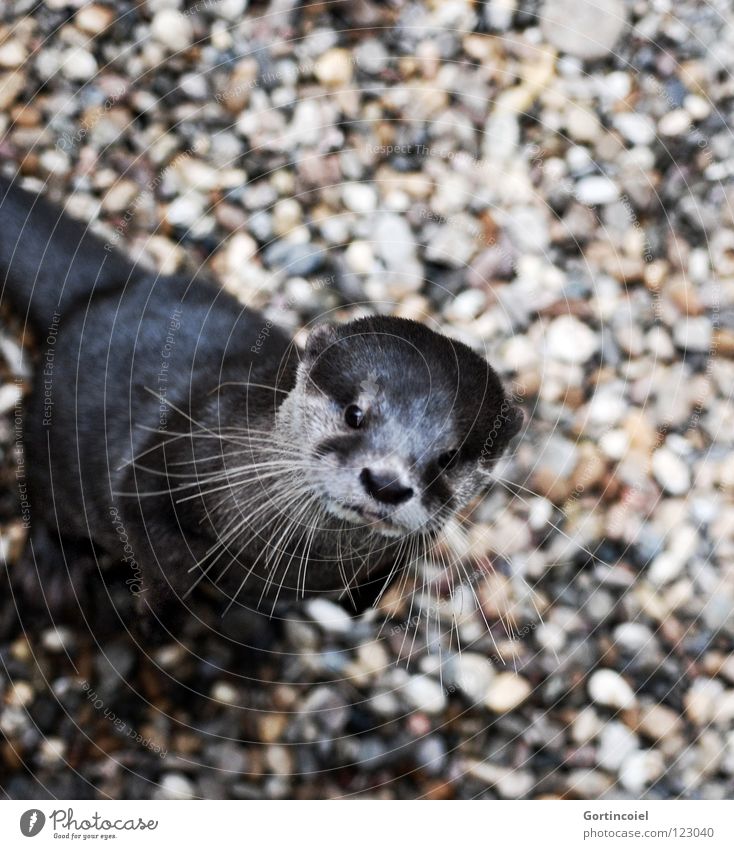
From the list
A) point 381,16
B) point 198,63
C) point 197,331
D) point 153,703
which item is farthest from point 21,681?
point 381,16

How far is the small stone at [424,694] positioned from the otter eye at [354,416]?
420 mm

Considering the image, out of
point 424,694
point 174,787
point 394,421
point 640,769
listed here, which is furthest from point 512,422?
point 174,787

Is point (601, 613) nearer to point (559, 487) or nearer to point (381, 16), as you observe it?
point (559, 487)

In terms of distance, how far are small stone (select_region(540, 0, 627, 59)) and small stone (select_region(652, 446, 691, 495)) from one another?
60 centimetres

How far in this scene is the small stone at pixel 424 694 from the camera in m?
1.31

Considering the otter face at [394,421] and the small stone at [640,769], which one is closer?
the otter face at [394,421]

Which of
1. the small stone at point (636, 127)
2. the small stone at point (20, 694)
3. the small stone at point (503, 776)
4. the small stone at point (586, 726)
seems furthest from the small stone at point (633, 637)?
the small stone at point (20, 694)

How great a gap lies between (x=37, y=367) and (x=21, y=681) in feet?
1.43

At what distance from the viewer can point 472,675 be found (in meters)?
1.32

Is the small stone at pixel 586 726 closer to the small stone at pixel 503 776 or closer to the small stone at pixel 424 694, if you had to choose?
the small stone at pixel 503 776

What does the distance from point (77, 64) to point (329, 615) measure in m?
0.88

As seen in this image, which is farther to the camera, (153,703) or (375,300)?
(375,300)

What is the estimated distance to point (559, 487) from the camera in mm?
1383

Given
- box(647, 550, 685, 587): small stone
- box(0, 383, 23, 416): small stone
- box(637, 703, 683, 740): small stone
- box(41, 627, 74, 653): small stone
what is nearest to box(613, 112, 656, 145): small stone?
box(647, 550, 685, 587): small stone
